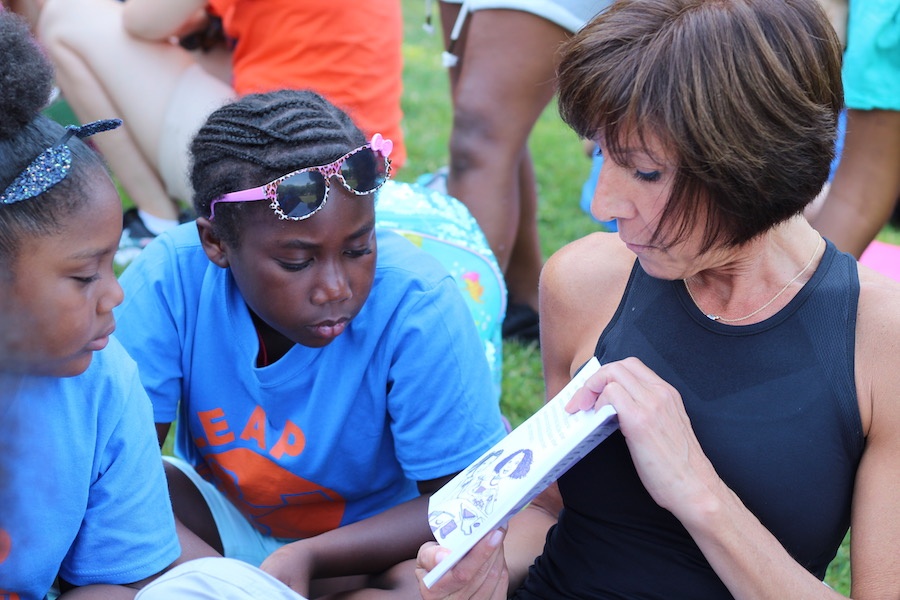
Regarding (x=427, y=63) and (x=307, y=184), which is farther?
(x=427, y=63)

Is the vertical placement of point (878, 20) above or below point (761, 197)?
below

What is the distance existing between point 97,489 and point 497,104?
183 cm

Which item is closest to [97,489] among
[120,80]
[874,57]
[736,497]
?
[736,497]

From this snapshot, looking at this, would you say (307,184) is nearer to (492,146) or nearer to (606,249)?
(606,249)

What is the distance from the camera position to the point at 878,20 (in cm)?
322

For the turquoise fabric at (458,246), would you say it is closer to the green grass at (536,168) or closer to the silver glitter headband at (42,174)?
the green grass at (536,168)

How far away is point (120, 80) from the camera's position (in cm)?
449

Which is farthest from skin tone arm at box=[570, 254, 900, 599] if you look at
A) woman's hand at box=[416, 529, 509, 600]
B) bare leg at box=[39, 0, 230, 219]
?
bare leg at box=[39, 0, 230, 219]

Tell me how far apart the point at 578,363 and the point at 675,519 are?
0.37m

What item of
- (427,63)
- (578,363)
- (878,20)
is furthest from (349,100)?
(427,63)

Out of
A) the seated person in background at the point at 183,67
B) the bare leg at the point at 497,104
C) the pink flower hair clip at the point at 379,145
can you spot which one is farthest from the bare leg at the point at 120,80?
the pink flower hair clip at the point at 379,145

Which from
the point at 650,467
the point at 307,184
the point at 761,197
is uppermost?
the point at 761,197

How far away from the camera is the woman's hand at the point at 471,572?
1.70 m

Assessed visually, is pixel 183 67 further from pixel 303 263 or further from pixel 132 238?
pixel 303 263
